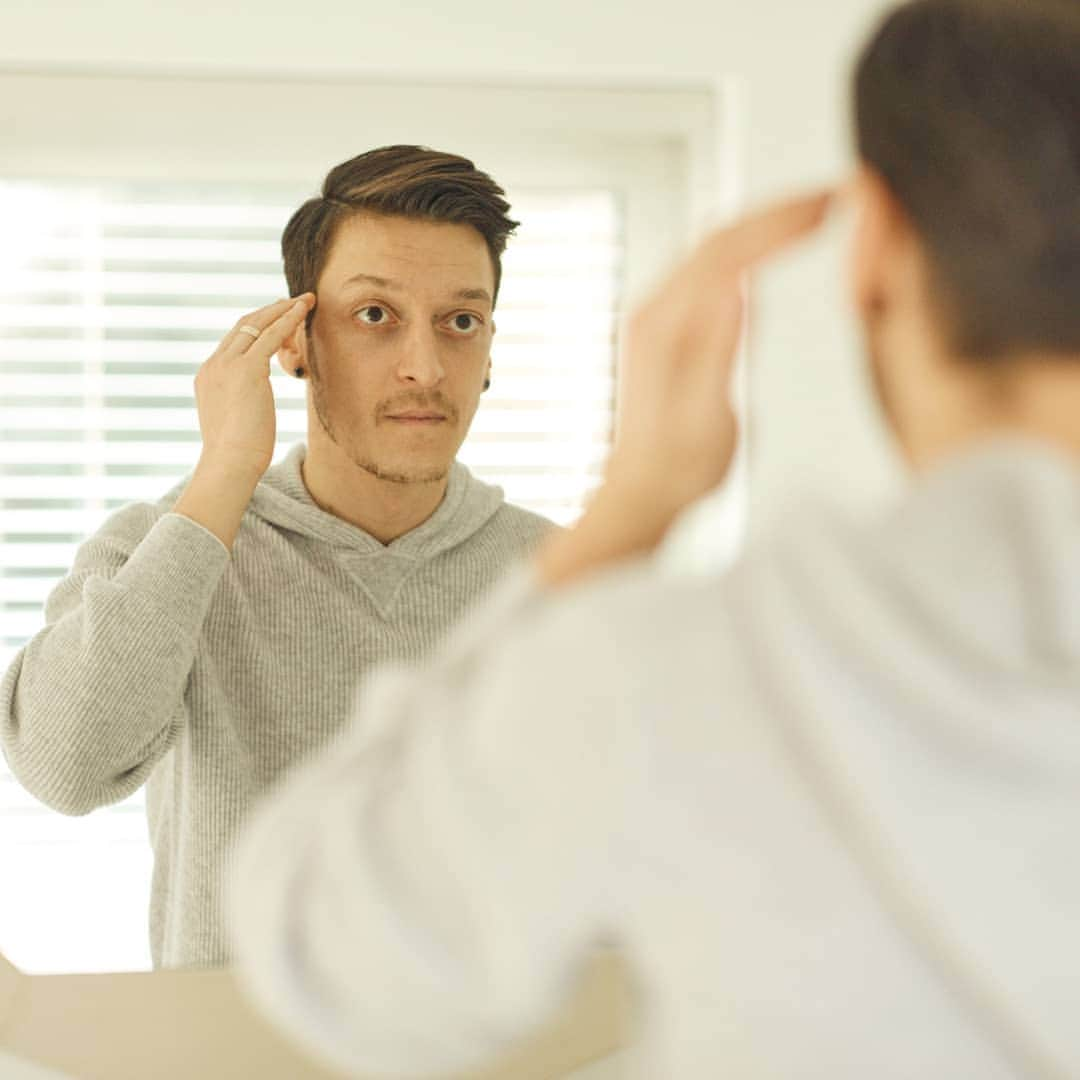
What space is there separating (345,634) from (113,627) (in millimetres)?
144

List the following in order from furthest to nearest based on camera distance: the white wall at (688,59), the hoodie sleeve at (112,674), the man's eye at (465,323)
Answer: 1. the white wall at (688,59)
2. the man's eye at (465,323)
3. the hoodie sleeve at (112,674)

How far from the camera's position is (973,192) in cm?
32

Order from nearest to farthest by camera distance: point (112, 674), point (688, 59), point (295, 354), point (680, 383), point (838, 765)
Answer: point (838, 765) < point (680, 383) < point (112, 674) < point (295, 354) < point (688, 59)

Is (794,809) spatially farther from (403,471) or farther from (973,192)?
(403,471)

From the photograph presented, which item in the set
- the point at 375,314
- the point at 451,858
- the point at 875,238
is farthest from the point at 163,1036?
the point at 875,238

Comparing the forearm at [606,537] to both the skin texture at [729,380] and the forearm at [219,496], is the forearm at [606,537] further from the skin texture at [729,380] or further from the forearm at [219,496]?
the forearm at [219,496]

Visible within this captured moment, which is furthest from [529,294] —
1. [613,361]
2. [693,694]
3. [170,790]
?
[693,694]

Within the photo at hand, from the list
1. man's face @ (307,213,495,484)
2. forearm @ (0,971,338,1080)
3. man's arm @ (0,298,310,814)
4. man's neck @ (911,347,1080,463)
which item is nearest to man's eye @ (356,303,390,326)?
man's face @ (307,213,495,484)

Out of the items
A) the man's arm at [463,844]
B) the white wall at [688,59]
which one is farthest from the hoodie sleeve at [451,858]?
the white wall at [688,59]

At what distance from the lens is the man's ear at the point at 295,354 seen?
81 centimetres

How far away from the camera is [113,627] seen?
720 millimetres

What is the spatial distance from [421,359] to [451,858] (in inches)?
20.3

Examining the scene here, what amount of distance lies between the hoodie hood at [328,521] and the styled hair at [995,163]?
1.75ft

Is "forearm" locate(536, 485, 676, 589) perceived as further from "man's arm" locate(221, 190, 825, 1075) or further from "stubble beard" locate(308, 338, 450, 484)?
"stubble beard" locate(308, 338, 450, 484)
